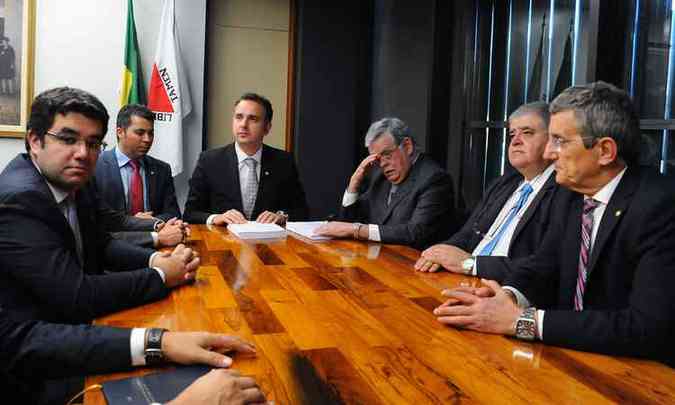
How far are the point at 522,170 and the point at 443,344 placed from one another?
4.84 feet

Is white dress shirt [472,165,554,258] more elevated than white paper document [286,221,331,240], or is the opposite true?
white dress shirt [472,165,554,258]

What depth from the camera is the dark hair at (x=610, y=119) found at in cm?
164

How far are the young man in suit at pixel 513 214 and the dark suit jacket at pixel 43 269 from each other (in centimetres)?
112

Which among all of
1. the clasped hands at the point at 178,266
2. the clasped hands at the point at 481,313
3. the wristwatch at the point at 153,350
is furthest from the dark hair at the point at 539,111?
the wristwatch at the point at 153,350

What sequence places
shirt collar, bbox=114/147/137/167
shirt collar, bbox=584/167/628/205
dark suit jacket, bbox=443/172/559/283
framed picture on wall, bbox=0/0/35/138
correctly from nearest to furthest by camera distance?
shirt collar, bbox=584/167/628/205
dark suit jacket, bbox=443/172/559/283
shirt collar, bbox=114/147/137/167
framed picture on wall, bbox=0/0/35/138

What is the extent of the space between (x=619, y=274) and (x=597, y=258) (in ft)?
0.23

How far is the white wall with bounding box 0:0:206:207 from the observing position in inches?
173

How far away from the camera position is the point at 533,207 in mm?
2291

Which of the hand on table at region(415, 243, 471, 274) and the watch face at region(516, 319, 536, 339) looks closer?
the watch face at region(516, 319, 536, 339)

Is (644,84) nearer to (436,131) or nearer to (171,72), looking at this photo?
(436,131)

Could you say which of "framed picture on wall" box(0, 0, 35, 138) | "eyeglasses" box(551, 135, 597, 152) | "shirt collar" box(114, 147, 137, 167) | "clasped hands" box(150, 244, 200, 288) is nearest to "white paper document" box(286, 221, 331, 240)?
"clasped hands" box(150, 244, 200, 288)

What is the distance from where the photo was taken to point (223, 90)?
4875mm

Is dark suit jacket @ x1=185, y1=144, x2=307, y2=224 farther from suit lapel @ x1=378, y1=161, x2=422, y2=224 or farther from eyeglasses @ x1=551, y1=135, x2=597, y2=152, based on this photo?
eyeglasses @ x1=551, y1=135, x2=597, y2=152

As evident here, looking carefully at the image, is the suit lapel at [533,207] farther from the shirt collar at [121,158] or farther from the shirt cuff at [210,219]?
the shirt collar at [121,158]
